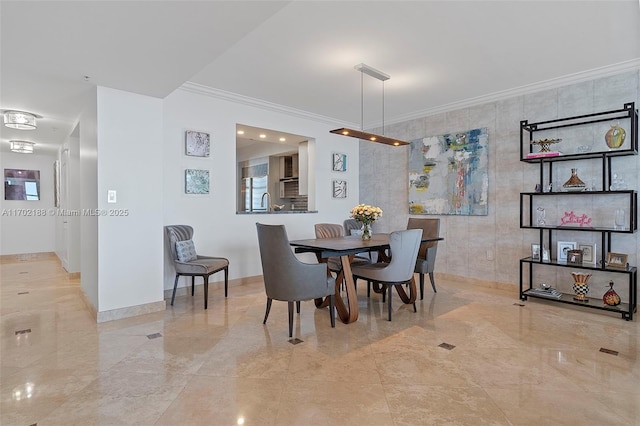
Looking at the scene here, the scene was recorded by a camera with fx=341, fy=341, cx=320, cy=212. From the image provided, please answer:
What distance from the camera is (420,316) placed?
141 inches

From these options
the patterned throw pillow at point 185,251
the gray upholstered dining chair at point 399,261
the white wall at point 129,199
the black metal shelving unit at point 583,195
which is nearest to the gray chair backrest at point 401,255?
the gray upholstered dining chair at point 399,261

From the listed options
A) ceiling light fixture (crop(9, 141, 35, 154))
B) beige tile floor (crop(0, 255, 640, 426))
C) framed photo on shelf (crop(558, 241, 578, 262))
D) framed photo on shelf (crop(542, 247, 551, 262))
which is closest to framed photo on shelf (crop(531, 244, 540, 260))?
framed photo on shelf (crop(542, 247, 551, 262))

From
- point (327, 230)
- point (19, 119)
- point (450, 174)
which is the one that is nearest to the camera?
point (19, 119)

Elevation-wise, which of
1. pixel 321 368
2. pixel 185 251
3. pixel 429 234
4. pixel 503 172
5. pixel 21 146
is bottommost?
pixel 321 368

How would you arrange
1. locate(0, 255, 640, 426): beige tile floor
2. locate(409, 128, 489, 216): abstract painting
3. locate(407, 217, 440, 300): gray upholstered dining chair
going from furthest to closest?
1. locate(409, 128, 489, 216): abstract painting
2. locate(407, 217, 440, 300): gray upholstered dining chair
3. locate(0, 255, 640, 426): beige tile floor

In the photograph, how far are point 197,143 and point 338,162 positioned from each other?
2.72 metres

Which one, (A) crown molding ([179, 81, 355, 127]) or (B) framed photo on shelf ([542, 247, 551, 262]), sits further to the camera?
(A) crown molding ([179, 81, 355, 127])

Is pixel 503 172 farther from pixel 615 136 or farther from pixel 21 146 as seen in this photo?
pixel 21 146

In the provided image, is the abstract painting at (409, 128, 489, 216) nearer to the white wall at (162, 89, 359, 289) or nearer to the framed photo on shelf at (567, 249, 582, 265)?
the framed photo on shelf at (567, 249, 582, 265)

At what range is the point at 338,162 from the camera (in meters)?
6.39

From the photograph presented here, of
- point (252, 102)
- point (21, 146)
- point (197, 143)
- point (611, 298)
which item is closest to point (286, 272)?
point (197, 143)

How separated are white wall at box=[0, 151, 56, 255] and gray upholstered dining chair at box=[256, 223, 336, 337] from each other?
7.78 metres

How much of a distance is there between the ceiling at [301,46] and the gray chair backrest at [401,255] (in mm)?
1871

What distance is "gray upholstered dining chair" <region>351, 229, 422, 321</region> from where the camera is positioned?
3.38 meters
